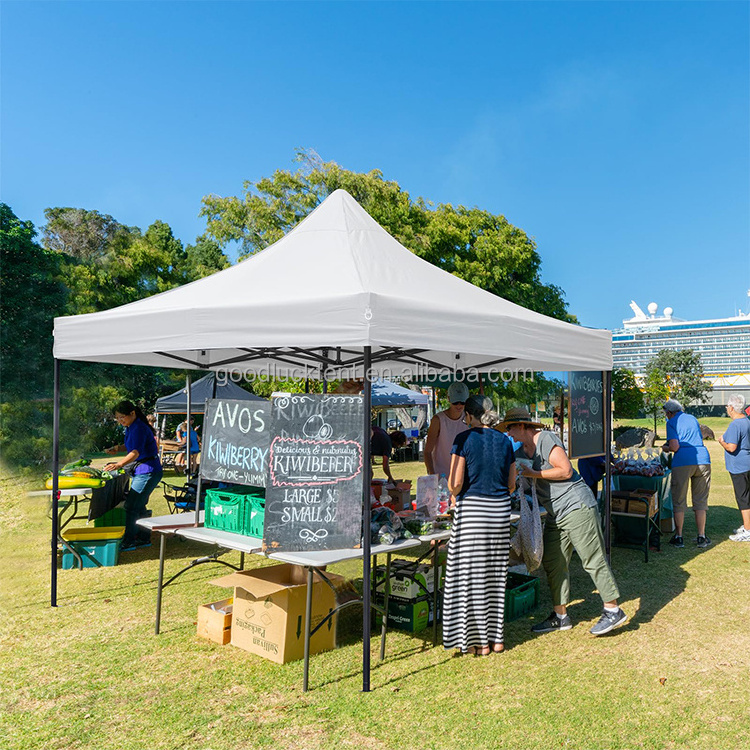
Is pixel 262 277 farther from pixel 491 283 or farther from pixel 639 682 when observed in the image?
pixel 491 283

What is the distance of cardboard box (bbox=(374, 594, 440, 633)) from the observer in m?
4.57

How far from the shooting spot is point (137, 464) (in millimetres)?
7156

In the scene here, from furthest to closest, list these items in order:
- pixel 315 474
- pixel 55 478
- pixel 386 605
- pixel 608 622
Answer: pixel 55 478
pixel 608 622
pixel 386 605
pixel 315 474

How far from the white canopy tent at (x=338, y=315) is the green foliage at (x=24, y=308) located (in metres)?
14.0

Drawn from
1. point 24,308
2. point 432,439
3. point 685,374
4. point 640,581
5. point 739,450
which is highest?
point 685,374

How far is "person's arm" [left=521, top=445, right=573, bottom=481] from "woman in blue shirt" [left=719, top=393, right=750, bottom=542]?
13.4 ft

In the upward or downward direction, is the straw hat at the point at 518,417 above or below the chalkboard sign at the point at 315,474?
above

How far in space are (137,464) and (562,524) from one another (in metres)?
4.90

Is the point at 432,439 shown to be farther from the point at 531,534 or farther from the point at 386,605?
the point at 386,605

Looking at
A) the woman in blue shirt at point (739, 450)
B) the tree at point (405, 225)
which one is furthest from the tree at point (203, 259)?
the woman in blue shirt at point (739, 450)

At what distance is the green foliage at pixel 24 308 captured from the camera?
17203 mm

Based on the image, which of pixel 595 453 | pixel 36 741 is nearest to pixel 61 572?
pixel 36 741

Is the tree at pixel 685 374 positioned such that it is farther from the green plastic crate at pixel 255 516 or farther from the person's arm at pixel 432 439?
the green plastic crate at pixel 255 516

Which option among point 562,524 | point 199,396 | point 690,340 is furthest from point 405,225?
point 690,340
